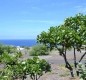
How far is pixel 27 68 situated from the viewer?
46.1ft

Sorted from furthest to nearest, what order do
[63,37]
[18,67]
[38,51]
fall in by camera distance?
[38,51]
[63,37]
[18,67]

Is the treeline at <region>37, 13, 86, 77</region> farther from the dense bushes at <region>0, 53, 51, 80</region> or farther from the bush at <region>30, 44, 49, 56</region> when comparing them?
the bush at <region>30, 44, 49, 56</region>

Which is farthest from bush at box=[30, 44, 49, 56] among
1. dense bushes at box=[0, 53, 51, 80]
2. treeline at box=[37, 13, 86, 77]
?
dense bushes at box=[0, 53, 51, 80]

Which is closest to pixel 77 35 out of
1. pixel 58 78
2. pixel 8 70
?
pixel 58 78

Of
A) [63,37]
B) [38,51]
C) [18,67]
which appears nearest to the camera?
[18,67]

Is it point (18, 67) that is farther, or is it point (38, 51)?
point (38, 51)

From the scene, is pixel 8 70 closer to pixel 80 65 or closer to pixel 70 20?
pixel 80 65

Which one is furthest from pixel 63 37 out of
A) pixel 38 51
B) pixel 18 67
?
pixel 38 51

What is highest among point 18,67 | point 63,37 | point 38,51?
point 38,51

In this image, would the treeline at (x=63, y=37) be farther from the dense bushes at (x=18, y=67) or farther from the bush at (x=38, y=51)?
the bush at (x=38, y=51)

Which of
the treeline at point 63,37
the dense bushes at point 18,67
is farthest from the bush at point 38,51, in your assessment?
the dense bushes at point 18,67

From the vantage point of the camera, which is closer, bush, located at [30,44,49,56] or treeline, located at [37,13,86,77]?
treeline, located at [37,13,86,77]

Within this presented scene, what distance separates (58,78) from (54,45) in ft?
16.5

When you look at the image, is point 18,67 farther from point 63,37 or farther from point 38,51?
point 38,51
